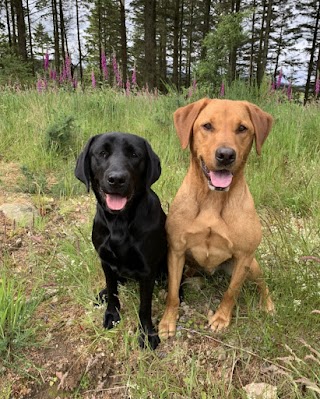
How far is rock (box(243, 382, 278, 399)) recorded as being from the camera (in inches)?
65.9

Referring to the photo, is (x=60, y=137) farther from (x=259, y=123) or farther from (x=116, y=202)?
(x=259, y=123)

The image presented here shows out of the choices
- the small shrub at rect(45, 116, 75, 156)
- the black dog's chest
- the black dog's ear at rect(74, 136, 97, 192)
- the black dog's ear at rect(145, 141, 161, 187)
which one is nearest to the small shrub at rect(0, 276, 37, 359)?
the black dog's chest

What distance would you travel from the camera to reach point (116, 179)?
71.9 inches

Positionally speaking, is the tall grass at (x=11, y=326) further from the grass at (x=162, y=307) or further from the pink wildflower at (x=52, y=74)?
the pink wildflower at (x=52, y=74)

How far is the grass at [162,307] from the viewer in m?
1.85

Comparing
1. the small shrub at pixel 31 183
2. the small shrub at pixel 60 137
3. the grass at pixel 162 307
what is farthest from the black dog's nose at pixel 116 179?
the small shrub at pixel 60 137

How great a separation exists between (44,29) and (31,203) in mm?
22860

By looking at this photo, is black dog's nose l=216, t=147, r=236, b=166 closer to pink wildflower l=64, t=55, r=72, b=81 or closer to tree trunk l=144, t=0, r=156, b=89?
pink wildflower l=64, t=55, r=72, b=81

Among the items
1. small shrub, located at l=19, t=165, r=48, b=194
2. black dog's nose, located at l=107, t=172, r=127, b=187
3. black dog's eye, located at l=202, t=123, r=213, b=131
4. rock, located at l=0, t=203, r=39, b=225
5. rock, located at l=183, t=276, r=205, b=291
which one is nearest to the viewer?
black dog's nose, located at l=107, t=172, r=127, b=187

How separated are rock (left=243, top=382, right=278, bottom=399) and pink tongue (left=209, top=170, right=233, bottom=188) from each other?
1039mm

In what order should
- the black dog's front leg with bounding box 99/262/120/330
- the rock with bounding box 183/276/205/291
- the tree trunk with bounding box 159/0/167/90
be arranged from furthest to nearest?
the tree trunk with bounding box 159/0/167/90 < the rock with bounding box 183/276/205/291 < the black dog's front leg with bounding box 99/262/120/330

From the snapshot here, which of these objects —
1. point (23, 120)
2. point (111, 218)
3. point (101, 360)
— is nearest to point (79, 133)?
point (23, 120)

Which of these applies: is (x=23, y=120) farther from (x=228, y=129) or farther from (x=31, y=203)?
(x=228, y=129)

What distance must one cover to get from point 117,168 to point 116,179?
71 millimetres
